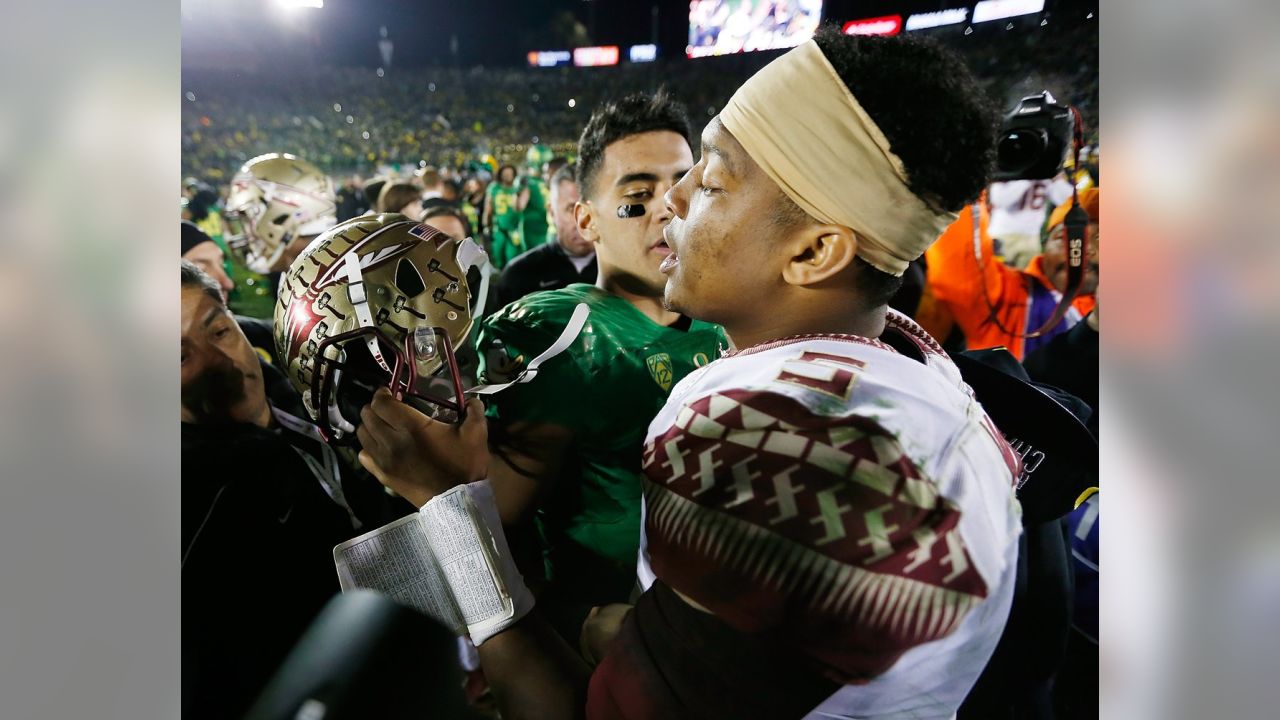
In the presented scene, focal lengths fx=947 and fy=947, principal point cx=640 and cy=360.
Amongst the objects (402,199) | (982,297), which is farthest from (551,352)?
(982,297)

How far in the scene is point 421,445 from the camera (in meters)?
1.59

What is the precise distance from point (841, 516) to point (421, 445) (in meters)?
0.70

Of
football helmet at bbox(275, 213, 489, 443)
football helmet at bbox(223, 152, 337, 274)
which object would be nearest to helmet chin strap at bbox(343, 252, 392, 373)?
football helmet at bbox(275, 213, 489, 443)

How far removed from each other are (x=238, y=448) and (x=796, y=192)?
45.7 inches

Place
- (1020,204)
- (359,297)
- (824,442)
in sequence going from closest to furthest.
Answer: (824,442) < (359,297) < (1020,204)

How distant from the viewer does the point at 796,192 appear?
1363 millimetres

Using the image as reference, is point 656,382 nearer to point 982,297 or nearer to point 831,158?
point 831,158

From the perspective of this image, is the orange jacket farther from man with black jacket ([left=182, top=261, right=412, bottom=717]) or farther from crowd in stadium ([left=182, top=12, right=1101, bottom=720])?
man with black jacket ([left=182, top=261, right=412, bottom=717])

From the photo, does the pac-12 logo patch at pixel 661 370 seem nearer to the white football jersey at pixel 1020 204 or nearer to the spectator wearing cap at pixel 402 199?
the spectator wearing cap at pixel 402 199

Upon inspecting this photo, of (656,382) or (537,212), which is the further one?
(537,212)

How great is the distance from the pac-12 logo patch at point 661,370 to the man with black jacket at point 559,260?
19 centimetres

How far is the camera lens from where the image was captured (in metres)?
1.73
